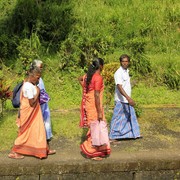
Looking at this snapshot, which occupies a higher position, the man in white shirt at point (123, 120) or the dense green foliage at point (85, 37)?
the dense green foliage at point (85, 37)

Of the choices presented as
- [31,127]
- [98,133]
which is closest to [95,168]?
[98,133]

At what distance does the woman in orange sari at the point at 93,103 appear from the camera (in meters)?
4.41

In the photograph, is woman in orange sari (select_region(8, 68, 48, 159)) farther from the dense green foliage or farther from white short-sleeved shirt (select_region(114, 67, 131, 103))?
the dense green foliage

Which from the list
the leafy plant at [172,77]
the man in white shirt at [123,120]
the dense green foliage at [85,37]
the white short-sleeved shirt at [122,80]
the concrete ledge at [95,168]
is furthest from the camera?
the dense green foliage at [85,37]

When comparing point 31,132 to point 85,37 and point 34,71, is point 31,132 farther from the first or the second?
point 85,37

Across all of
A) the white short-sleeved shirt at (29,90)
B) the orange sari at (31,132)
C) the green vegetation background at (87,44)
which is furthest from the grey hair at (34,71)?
the green vegetation background at (87,44)

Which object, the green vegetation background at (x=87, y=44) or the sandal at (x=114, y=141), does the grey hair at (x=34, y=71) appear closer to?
the sandal at (x=114, y=141)

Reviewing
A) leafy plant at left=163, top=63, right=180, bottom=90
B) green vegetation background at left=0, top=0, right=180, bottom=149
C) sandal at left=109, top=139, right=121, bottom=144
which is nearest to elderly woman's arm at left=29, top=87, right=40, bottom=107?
sandal at left=109, top=139, right=121, bottom=144

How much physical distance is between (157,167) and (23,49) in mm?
4758

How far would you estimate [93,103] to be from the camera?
4523 mm

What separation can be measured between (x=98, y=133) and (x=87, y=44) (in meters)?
4.04

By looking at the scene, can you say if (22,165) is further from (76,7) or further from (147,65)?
(76,7)

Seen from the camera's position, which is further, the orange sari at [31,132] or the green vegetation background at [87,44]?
the green vegetation background at [87,44]

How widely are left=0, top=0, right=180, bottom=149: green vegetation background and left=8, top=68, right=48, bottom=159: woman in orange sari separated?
1467 millimetres
